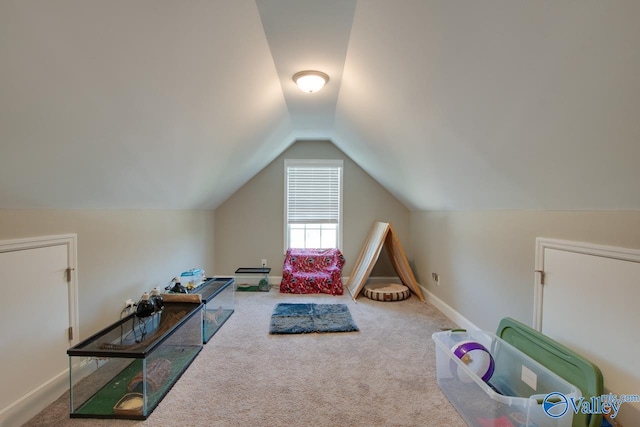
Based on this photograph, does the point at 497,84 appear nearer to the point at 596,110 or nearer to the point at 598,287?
the point at 596,110

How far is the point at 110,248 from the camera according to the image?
240cm

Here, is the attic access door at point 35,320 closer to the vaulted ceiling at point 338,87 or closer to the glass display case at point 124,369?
the glass display case at point 124,369

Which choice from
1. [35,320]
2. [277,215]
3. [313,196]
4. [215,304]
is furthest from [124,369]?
[313,196]

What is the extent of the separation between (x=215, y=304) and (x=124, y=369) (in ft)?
4.29

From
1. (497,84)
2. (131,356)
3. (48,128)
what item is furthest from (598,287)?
(48,128)

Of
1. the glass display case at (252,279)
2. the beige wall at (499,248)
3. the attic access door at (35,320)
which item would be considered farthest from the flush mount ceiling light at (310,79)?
the glass display case at (252,279)

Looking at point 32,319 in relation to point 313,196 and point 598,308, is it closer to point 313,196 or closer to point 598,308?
Answer: point 598,308

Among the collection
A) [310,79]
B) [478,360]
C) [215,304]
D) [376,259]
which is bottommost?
[215,304]

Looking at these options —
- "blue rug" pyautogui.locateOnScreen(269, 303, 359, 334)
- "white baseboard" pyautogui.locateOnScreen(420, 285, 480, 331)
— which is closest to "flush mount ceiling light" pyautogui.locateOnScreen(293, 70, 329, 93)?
"blue rug" pyautogui.locateOnScreen(269, 303, 359, 334)

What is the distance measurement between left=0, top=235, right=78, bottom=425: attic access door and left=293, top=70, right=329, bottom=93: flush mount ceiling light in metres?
2.09

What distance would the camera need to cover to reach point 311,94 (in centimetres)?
299

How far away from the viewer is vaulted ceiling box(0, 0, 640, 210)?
1053mm

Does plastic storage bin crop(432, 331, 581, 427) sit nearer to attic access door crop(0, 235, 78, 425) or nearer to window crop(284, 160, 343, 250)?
attic access door crop(0, 235, 78, 425)

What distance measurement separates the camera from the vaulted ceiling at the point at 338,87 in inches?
41.4
